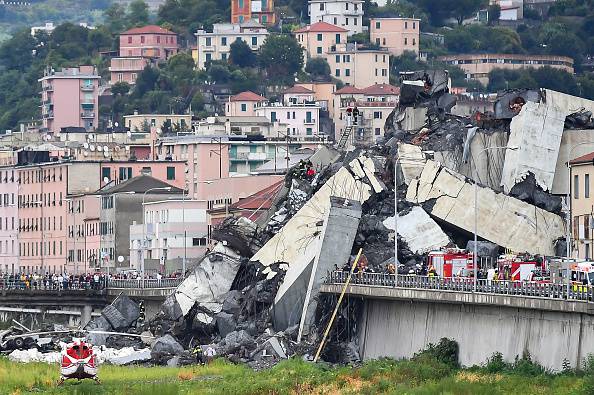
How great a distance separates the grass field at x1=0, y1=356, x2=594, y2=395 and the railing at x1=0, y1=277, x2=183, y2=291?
95.4 feet

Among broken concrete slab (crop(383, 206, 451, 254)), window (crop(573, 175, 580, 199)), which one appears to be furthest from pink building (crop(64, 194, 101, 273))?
window (crop(573, 175, 580, 199))

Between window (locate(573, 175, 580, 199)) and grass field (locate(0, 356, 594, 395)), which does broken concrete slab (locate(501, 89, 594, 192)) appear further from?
grass field (locate(0, 356, 594, 395))

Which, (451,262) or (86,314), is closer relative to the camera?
(451,262)

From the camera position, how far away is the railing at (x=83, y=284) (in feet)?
433

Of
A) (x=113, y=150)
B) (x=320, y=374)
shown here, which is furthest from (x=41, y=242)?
(x=320, y=374)

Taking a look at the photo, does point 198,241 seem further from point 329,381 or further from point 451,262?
point 329,381

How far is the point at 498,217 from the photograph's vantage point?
4476 inches

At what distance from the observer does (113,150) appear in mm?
196750

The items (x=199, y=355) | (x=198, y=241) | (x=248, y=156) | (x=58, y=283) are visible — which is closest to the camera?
(x=199, y=355)

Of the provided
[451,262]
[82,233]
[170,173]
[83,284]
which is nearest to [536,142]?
[451,262]

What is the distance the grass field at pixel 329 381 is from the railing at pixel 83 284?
29071 millimetres

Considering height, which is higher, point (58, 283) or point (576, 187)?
point (576, 187)

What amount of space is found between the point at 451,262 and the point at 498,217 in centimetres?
953

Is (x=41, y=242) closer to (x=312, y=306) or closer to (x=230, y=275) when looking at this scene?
(x=230, y=275)
